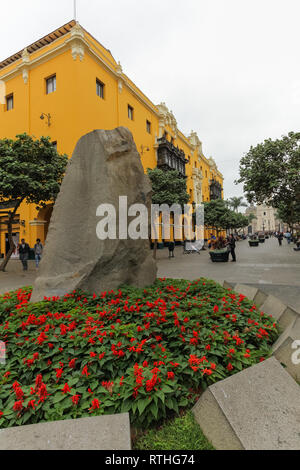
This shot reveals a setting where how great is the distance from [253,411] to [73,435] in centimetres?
131

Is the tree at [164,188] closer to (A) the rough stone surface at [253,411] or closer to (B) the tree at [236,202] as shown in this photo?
(A) the rough stone surface at [253,411]

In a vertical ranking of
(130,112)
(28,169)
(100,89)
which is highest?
(130,112)

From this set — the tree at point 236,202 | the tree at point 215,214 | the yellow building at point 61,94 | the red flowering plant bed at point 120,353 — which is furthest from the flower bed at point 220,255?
the tree at point 236,202

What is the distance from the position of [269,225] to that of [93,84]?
108245 millimetres

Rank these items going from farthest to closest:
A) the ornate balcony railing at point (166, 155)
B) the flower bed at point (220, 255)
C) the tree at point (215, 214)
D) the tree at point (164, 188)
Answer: the tree at point (215, 214), the ornate balcony railing at point (166, 155), the tree at point (164, 188), the flower bed at point (220, 255)

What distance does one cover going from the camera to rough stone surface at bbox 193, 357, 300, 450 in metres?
1.68

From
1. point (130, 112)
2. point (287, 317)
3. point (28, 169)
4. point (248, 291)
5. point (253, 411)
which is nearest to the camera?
point (253, 411)

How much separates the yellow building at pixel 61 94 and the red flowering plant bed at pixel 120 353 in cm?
1695

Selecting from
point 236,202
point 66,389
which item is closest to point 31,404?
point 66,389

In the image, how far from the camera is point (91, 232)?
14.7 feet

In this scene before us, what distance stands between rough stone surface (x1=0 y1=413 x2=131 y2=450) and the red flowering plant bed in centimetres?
19

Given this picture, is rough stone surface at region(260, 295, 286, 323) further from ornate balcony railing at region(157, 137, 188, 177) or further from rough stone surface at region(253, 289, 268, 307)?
ornate balcony railing at region(157, 137, 188, 177)

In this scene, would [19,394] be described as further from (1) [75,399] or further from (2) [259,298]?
(2) [259,298]

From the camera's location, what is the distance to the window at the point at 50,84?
63.2 feet
